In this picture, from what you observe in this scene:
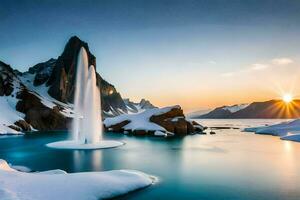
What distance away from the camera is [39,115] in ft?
353

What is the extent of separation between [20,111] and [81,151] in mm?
79048

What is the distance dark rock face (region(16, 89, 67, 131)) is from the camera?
4151 inches

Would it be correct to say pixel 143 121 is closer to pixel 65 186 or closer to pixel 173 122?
pixel 173 122

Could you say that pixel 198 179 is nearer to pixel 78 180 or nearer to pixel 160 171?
pixel 160 171

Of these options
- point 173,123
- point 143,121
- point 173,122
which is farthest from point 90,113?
point 173,122

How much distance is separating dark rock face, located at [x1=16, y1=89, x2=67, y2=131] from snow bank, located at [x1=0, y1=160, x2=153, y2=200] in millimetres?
93539

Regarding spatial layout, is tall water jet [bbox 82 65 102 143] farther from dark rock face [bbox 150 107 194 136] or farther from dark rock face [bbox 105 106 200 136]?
dark rock face [bbox 150 107 194 136]

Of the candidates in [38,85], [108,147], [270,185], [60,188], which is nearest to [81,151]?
[108,147]

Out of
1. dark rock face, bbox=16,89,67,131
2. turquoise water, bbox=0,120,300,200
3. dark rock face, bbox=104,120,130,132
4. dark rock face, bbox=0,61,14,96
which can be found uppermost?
dark rock face, bbox=0,61,14,96

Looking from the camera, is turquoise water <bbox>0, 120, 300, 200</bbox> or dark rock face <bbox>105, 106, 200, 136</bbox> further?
dark rock face <bbox>105, 106, 200, 136</bbox>

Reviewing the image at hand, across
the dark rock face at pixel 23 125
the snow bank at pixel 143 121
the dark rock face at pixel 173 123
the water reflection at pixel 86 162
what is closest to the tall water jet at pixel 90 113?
the water reflection at pixel 86 162

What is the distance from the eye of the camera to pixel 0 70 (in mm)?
132500

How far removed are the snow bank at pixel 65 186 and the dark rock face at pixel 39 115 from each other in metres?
93.5

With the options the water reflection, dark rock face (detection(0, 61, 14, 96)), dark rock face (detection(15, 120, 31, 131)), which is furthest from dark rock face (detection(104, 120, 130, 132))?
dark rock face (detection(0, 61, 14, 96))
